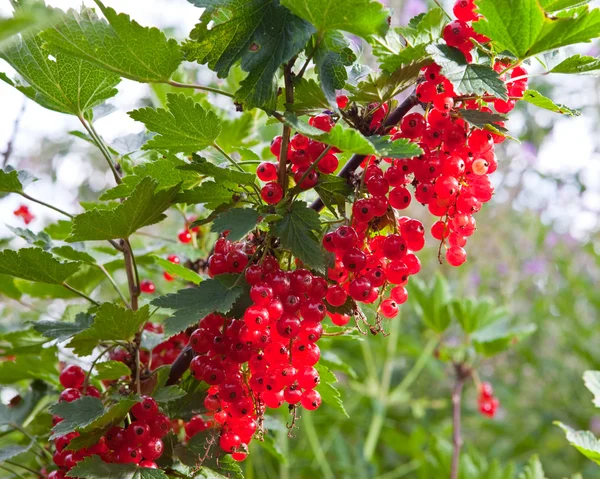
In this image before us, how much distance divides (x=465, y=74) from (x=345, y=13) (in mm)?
111

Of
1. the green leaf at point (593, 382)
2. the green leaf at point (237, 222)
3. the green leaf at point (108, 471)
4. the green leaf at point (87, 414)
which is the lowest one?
the green leaf at point (593, 382)

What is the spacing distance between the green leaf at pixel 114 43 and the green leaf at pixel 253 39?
1.2 inches

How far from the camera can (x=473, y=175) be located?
53 centimetres

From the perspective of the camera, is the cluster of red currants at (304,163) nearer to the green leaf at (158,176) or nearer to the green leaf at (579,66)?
the green leaf at (158,176)

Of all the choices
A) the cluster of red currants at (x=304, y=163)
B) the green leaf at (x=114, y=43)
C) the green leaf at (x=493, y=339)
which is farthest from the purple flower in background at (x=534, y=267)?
the green leaf at (x=114, y=43)

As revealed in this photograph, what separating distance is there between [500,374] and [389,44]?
2072 mm

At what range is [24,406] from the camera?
72 cm

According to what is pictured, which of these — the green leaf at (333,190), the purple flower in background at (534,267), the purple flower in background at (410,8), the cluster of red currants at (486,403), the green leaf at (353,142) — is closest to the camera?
the green leaf at (353,142)

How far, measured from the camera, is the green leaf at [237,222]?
43cm

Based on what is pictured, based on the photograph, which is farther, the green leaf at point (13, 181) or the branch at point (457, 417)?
the branch at point (457, 417)

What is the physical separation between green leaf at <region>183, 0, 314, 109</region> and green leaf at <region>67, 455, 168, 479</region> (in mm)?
329

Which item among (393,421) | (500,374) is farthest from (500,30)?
(500,374)

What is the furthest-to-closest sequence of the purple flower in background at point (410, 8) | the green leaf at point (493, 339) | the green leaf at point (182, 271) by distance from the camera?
the purple flower in background at point (410, 8), the green leaf at point (493, 339), the green leaf at point (182, 271)

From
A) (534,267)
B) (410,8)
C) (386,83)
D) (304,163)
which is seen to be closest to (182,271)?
(304,163)
